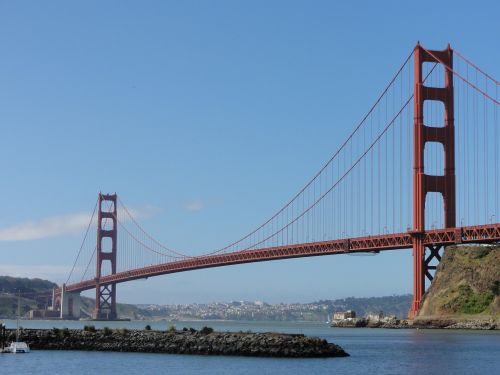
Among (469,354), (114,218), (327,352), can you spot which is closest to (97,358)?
(327,352)

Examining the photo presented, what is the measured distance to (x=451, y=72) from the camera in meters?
94.4

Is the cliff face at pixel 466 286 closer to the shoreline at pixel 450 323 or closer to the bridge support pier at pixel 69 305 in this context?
the shoreline at pixel 450 323

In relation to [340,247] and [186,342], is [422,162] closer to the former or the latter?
[340,247]

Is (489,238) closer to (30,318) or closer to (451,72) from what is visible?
(451,72)

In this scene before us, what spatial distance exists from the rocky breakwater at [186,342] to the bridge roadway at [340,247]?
3260cm

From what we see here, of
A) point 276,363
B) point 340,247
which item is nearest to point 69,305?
point 340,247

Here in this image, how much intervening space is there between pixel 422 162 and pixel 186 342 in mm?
38895

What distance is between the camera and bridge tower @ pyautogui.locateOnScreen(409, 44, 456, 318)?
9125 cm

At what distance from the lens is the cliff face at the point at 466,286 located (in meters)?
86.9

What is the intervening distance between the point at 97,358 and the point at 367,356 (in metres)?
13.7

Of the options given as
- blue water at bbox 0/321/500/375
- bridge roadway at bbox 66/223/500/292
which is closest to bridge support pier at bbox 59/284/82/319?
bridge roadway at bbox 66/223/500/292

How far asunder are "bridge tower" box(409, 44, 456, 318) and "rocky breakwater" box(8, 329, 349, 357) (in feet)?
115

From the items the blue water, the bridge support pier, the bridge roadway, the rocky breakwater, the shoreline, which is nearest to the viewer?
the blue water

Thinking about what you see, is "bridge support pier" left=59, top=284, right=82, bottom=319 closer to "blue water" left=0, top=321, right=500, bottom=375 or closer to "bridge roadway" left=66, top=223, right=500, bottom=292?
"bridge roadway" left=66, top=223, right=500, bottom=292
